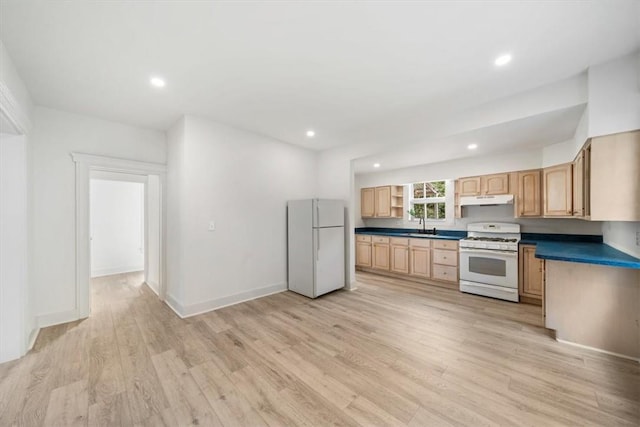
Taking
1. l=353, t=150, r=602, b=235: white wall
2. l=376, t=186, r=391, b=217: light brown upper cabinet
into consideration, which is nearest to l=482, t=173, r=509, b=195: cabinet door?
l=353, t=150, r=602, b=235: white wall

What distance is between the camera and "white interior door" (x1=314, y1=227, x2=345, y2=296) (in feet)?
13.0

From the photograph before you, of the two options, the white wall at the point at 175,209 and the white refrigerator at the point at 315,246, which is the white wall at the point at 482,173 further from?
the white wall at the point at 175,209

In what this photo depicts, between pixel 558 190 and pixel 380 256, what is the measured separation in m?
3.17

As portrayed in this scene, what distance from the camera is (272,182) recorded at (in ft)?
13.9

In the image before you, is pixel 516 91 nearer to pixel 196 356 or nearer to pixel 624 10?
pixel 624 10

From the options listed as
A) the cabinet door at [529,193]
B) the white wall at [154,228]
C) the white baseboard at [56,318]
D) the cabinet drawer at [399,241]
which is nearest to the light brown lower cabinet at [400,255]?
the cabinet drawer at [399,241]

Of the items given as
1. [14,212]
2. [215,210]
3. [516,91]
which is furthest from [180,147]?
[516,91]

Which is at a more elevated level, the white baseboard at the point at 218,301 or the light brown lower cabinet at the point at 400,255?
the light brown lower cabinet at the point at 400,255

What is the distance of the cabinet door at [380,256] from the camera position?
17.8 feet

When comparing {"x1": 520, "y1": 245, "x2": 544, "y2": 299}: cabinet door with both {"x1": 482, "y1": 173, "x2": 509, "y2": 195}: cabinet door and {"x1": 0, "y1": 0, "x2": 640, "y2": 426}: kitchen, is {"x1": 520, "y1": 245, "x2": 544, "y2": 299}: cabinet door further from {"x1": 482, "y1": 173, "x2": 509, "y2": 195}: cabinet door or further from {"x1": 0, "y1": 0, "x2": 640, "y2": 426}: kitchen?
{"x1": 482, "y1": 173, "x2": 509, "y2": 195}: cabinet door

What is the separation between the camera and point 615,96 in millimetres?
2174

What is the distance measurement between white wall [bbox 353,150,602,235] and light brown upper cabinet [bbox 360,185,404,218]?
7.9 inches

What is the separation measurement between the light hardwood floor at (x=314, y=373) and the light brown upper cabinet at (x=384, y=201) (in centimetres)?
296

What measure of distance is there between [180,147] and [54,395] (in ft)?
9.04
